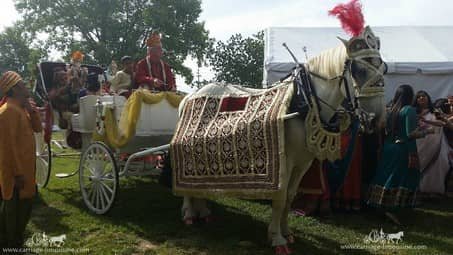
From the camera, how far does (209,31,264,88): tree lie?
23.1 metres

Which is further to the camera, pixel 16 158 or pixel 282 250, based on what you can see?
pixel 282 250

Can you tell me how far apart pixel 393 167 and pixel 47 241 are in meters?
4.34

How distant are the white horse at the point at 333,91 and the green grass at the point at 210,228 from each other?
1.76ft

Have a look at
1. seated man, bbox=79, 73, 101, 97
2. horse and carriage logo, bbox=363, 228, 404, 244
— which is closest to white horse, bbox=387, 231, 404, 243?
horse and carriage logo, bbox=363, 228, 404, 244

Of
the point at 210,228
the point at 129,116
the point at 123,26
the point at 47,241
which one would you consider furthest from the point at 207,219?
the point at 123,26

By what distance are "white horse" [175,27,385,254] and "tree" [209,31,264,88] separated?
18310 millimetres

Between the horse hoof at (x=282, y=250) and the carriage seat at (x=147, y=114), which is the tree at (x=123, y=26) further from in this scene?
the horse hoof at (x=282, y=250)

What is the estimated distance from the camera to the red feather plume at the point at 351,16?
422 cm

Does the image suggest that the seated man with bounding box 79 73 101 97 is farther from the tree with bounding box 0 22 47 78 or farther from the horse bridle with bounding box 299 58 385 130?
the tree with bounding box 0 22 47 78

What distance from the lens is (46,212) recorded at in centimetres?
613

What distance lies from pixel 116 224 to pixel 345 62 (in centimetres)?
343

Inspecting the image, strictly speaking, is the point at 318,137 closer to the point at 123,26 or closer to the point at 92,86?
the point at 92,86

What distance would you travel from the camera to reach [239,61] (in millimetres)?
23703

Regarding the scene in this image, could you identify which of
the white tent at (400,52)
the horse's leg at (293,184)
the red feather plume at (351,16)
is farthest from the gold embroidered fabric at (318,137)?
the white tent at (400,52)
